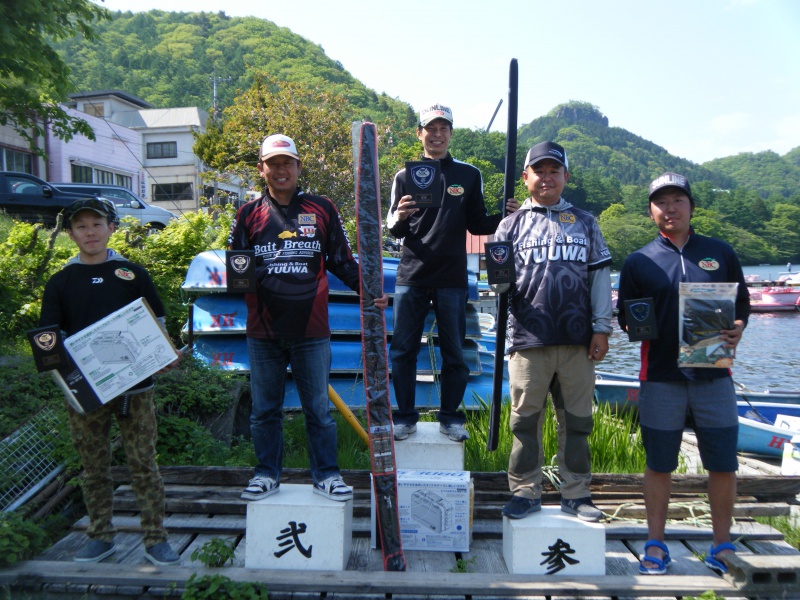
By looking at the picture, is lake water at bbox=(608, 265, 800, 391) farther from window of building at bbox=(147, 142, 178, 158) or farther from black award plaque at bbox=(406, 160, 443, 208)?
window of building at bbox=(147, 142, 178, 158)

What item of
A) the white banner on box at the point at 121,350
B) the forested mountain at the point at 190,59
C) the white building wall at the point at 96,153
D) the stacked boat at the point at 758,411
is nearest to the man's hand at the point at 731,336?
the white banner on box at the point at 121,350

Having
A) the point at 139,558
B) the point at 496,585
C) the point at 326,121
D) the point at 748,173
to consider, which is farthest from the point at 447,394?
the point at 748,173

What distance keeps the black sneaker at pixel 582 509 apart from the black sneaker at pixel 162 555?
2220 mm

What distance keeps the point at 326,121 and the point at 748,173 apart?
163 meters

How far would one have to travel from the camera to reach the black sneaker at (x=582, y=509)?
375cm

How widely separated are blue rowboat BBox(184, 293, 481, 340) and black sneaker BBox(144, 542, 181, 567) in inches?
145

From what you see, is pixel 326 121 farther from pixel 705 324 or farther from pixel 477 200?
pixel 705 324

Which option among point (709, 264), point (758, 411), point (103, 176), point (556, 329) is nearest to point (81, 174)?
point (103, 176)

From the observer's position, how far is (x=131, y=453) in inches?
149

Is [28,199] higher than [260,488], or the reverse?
[28,199]

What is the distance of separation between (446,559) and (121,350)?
221 cm

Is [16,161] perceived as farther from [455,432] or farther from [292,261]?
[455,432]

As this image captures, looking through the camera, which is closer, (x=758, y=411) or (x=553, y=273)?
(x=553, y=273)

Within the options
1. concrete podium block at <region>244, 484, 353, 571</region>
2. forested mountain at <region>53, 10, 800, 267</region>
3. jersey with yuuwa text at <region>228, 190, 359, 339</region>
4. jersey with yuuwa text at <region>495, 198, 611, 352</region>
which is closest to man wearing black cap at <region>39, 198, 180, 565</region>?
concrete podium block at <region>244, 484, 353, 571</region>
